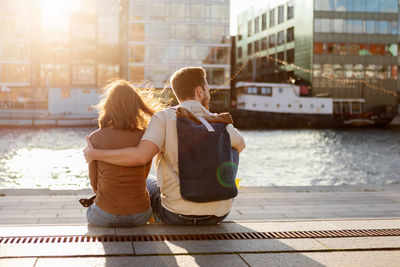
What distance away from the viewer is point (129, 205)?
3480 mm

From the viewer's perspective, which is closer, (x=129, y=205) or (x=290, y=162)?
(x=129, y=205)

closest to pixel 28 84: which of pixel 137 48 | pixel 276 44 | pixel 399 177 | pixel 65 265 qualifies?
pixel 137 48

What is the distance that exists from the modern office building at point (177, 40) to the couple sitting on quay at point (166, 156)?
45.0 metres

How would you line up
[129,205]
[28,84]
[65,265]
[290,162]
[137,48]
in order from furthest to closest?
[28,84] < [137,48] < [290,162] < [129,205] < [65,265]

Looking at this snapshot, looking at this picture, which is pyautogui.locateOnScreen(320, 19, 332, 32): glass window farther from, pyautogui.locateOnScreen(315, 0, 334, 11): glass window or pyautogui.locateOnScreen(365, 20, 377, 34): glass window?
pyautogui.locateOnScreen(365, 20, 377, 34): glass window

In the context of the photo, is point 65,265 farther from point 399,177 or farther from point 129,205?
point 399,177

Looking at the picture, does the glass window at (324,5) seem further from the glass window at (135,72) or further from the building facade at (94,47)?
the glass window at (135,72)

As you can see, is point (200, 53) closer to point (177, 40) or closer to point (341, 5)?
point (177, 40)

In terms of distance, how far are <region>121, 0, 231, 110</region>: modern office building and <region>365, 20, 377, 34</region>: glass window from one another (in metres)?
15.7

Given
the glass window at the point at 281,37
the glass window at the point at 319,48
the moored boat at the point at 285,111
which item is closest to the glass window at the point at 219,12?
the moored boat at the point at 285,111

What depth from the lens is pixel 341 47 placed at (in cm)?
5462

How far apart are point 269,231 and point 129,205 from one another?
97 centimetres

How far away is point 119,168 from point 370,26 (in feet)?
185

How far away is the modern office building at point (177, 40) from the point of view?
161 ft
